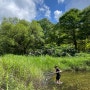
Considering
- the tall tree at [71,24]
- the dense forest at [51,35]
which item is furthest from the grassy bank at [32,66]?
the tall tree at [71,24]

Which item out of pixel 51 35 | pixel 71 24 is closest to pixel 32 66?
pixel 71 24

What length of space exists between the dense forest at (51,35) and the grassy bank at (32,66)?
22.8m

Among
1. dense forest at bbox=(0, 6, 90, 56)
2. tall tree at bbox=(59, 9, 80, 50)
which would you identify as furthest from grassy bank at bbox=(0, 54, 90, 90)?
tall tree at bbox=(59, 9, 80, 50)

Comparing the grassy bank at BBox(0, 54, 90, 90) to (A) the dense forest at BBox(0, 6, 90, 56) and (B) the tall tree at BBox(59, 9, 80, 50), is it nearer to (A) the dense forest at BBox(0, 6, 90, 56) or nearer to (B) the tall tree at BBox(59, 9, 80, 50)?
(A) the dense forest at BBox(0, 6, 90, 56)

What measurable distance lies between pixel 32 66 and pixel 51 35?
45688 millimetres

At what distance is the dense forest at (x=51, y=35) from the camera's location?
5498cm

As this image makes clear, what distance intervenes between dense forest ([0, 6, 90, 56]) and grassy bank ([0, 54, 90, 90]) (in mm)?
22755

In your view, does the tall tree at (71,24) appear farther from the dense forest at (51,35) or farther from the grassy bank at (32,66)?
the grassy bank at (32,66)

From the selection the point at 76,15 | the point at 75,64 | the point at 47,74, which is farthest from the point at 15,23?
the point at 47,74

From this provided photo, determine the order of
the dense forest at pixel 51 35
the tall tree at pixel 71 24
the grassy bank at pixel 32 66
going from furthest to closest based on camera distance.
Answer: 1. the tall tree at pixel 71 24
2. the dense forest at pixel 51 35
3. the grassy bank at pixel 32 66

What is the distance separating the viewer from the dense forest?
54978 millimetres

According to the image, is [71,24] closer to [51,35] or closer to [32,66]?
[51,35]

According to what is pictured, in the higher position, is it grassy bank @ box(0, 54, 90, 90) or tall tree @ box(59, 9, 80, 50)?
tall tree @ box(59, 9, 80, 50)

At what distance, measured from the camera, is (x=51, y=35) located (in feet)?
205
